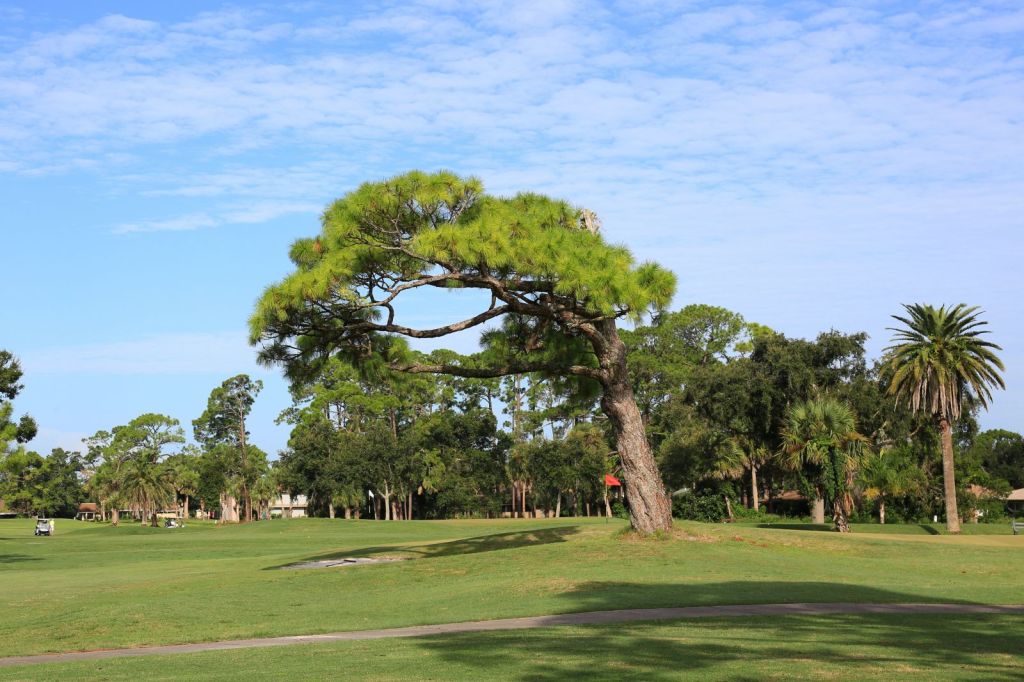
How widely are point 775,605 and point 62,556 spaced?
3697cm

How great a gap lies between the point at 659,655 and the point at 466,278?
15.8 meters

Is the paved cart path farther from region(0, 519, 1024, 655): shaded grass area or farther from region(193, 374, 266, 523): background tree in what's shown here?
region(193, 374, 266, 523): background tree

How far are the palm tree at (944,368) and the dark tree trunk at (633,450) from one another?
23.9 m

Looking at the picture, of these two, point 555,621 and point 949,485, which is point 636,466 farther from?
point 949,485

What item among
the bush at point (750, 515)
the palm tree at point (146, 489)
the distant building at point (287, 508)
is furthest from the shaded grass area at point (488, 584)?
the distant building at point (287, 508)

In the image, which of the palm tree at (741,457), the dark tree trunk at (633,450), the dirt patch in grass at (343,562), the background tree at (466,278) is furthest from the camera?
the palm tree at (741,457)

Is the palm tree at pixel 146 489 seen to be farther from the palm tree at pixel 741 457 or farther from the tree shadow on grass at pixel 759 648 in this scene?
the tree shadow on grass at pixel 759 648

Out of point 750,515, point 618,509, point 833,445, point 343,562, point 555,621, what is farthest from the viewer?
point 618,509

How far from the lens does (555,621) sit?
16578 mm

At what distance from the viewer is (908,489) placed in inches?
2244

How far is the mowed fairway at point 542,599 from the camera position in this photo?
1235 cm

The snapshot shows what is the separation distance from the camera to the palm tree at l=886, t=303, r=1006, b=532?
156 ft

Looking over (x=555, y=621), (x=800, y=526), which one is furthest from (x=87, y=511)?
(x=555, y=621)

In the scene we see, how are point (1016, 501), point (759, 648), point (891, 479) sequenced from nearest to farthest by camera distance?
point (759, 648) → point (891, 479) → point (1016, 501)
